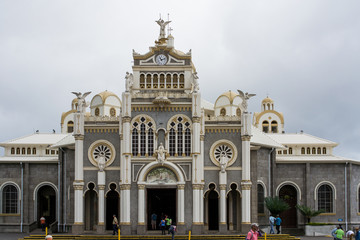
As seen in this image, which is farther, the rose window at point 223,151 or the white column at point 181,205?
the rose window at point 223,151

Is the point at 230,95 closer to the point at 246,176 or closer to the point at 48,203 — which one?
the point at 246,176

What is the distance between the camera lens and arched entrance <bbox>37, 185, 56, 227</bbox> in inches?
2633

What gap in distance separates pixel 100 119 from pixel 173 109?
657 cm

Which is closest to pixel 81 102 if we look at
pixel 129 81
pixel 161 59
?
pixel 129 81

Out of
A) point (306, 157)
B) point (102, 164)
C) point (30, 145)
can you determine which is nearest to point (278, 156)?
point (306, 157)

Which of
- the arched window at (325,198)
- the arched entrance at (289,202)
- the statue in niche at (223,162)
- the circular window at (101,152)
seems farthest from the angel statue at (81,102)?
the arched window at (325,198)

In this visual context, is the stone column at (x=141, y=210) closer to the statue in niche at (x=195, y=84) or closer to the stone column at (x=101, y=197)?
the stone column at (x=101, y=197)

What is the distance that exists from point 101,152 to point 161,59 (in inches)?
399

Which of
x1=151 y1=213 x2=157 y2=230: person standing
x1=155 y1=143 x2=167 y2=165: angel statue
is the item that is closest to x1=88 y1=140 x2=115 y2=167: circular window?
x1=155 y1=143 x2=167 y2=165: angel statue

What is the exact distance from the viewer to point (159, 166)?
5534 cm

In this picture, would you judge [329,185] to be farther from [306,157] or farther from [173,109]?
[173,109]

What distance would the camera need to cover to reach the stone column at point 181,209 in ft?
178

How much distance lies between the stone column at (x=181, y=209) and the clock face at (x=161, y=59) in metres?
11.5

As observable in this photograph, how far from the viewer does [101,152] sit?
56062 millimetres
